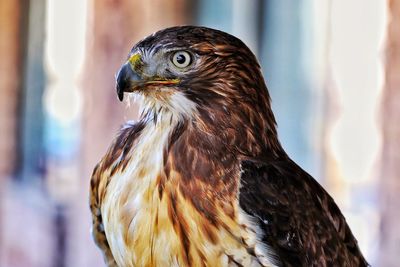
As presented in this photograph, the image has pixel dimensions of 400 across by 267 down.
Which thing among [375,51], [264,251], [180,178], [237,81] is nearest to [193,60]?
[237,81]

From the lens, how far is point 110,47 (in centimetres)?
367

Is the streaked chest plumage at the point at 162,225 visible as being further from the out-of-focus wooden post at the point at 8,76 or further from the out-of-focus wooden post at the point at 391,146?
the out-of-focus wooden post at the point at 8,76

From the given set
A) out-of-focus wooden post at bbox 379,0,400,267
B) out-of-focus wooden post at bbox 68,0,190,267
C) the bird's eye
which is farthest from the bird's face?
out-of-focus wooden post at bbox 68,0,190,267

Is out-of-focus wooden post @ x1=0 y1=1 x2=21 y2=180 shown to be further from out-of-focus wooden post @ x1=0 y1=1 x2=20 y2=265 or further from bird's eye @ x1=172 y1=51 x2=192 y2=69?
bird's eye @ x1=172 y1=51 x2=192 y2=69

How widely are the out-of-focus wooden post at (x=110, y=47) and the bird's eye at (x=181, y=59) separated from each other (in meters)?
1.62

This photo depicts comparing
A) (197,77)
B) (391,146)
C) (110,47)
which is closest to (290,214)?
(197,77)

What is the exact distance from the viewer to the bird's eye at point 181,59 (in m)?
1.79

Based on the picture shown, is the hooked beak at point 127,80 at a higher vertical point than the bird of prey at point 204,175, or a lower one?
higher

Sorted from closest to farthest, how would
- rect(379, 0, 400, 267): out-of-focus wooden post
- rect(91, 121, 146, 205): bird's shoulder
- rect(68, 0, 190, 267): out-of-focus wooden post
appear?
rect(91, 121, 146, 205): bird's shoulder < rect(379, 0, 400, 267): out-of-focus wooden post < rect(68, 0, 190, 267): out-of-focus wooden post

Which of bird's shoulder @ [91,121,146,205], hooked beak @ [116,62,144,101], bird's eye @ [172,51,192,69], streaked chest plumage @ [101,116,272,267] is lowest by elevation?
streaked chest plumage @ [101,116,272,267]

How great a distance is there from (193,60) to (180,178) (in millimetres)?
229

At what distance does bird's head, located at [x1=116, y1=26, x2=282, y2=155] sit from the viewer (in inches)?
70.5

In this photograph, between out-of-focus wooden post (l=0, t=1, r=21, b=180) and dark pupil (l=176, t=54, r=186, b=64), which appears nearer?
dark pupil (l=176, t=54, r=186, b=64)

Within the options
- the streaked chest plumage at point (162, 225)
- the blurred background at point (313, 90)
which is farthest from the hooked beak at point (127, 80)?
the blurred background at point (313, 90)
